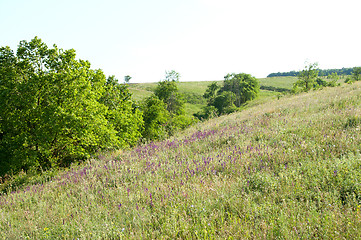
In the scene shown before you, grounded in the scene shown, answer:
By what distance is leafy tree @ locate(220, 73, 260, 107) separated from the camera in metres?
78.6

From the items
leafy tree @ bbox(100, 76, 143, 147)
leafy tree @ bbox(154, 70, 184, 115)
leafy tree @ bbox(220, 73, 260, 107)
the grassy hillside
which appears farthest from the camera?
leafy tree @ bbox(220, 73, 260, 107)

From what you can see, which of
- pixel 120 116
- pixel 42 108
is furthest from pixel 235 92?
pixel 42 108

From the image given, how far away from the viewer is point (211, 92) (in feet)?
286

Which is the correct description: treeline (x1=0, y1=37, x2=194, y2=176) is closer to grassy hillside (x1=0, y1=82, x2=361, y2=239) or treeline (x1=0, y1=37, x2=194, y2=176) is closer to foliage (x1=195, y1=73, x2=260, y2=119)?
grassy hillside (x1=0, y1=82, x2=361, y2=239)

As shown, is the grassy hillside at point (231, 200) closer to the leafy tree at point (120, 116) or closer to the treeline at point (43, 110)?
the treeline at point (43, 110)

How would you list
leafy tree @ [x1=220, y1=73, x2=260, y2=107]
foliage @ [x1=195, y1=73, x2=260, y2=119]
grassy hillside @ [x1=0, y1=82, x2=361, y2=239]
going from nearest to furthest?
grassy hillside @ [x1=0, y1=82, x2=361, y2=239], foliage @ [x1=195, y1=73, x2=260, y2=119], leafy tree @ [x1=220, y1=73, x2=260, y2=107]

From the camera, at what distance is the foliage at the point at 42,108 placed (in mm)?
14594

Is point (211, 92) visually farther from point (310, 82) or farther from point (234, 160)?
point (234, 160)

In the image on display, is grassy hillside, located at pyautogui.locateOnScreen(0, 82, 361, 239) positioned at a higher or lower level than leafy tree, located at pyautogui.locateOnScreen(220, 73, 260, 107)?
lower

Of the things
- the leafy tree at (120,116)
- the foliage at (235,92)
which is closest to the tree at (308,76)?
the foliage at (235,92)

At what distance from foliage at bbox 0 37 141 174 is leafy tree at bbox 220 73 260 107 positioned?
66815 mm

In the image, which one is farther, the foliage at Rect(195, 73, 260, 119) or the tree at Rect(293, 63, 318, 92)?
the foliage at Rect(195, 73, 260, 119)

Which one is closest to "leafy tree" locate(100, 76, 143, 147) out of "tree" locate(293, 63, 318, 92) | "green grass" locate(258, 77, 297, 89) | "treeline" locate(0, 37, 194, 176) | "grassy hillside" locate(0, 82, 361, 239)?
"treeline" locate(0, 37, 194, 176)

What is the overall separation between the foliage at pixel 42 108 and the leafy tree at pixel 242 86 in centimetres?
6682
